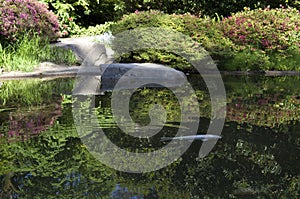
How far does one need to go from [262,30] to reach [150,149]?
27.9 feet

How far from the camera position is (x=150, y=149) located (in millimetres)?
3795

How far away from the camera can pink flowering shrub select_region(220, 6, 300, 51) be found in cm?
1145

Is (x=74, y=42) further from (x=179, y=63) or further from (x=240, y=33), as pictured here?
(x=240, y=33)

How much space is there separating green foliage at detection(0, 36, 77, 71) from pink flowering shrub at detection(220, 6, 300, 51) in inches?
171

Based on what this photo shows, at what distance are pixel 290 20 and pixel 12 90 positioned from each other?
7987 mm

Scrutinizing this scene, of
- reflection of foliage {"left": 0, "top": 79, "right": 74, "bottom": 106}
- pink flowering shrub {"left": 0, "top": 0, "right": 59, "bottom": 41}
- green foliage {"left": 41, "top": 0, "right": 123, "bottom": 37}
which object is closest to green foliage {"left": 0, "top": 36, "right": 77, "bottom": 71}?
pink flowering shrub {"left": 0, "top": 0, "right": 59, "bottom": 41}

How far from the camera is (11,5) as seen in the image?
Result: 34.4 ft

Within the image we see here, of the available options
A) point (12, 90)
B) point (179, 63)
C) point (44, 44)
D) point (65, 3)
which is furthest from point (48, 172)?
point (65, 3)

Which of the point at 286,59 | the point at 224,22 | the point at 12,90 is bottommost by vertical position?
the point at 12,90

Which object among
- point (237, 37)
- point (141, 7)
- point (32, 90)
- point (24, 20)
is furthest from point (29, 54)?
point (141, 7)

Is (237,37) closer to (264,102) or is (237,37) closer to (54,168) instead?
(264,102)

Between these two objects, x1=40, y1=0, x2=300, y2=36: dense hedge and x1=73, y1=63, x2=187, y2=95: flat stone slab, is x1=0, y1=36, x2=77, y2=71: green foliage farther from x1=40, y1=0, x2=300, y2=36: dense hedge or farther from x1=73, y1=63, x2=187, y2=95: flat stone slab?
x1=40, y1=0, x2=300, y2=36: dense hedge

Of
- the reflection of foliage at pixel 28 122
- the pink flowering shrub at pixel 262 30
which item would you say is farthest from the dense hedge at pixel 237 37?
the reflection of foliage at pixel 28 122

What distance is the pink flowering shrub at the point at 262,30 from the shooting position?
11.5 m
